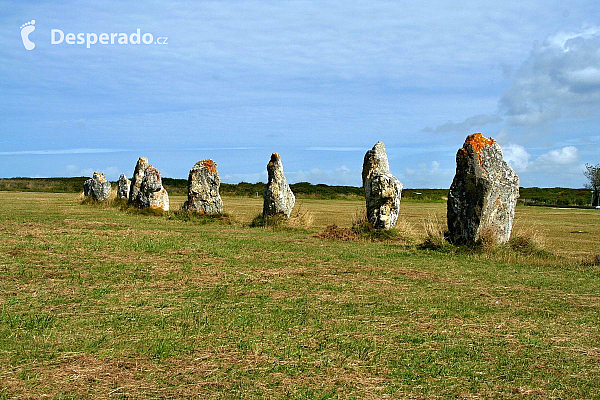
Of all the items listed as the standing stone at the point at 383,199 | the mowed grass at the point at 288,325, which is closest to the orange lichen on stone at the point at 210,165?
the standing stone at the point at 383,199

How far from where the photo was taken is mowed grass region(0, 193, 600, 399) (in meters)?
4.88

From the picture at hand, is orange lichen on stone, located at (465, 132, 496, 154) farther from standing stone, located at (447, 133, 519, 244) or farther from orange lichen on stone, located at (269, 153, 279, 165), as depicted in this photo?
orange lichen on stone, located at (269, 153, 279, 165)

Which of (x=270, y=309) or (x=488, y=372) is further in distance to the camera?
(x=270, y=309)

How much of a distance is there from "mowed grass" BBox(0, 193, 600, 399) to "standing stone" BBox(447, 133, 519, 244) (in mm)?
1516

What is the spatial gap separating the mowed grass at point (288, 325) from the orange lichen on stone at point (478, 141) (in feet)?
10.3

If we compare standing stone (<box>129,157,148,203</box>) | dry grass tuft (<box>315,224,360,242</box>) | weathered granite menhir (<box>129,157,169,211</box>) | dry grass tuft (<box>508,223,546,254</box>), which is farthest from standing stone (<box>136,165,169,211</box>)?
dry grass tuft (<box>508,223,546,254</box>)

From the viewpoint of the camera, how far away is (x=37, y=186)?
6353cm

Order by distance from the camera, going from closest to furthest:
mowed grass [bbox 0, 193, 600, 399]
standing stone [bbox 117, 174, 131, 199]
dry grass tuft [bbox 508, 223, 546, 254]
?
1. mowed grass [bbox 0, 193, 600, 399]
2. dry grass tuft [bbox 508, 223, 546, 254]
3. standing stone [bbox 117, 174, 131, 199]

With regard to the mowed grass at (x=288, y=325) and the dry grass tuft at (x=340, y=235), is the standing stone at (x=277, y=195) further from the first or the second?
the mowed grass at (x=288, y=325)

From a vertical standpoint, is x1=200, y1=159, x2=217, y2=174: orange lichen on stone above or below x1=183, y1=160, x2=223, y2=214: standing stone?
above

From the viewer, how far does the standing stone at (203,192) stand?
73.5ft

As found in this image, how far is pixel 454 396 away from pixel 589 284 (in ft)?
22.5

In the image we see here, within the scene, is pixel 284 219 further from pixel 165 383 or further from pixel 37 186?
pixel 37 186

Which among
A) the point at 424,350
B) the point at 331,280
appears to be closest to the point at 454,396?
the point at 424,350
